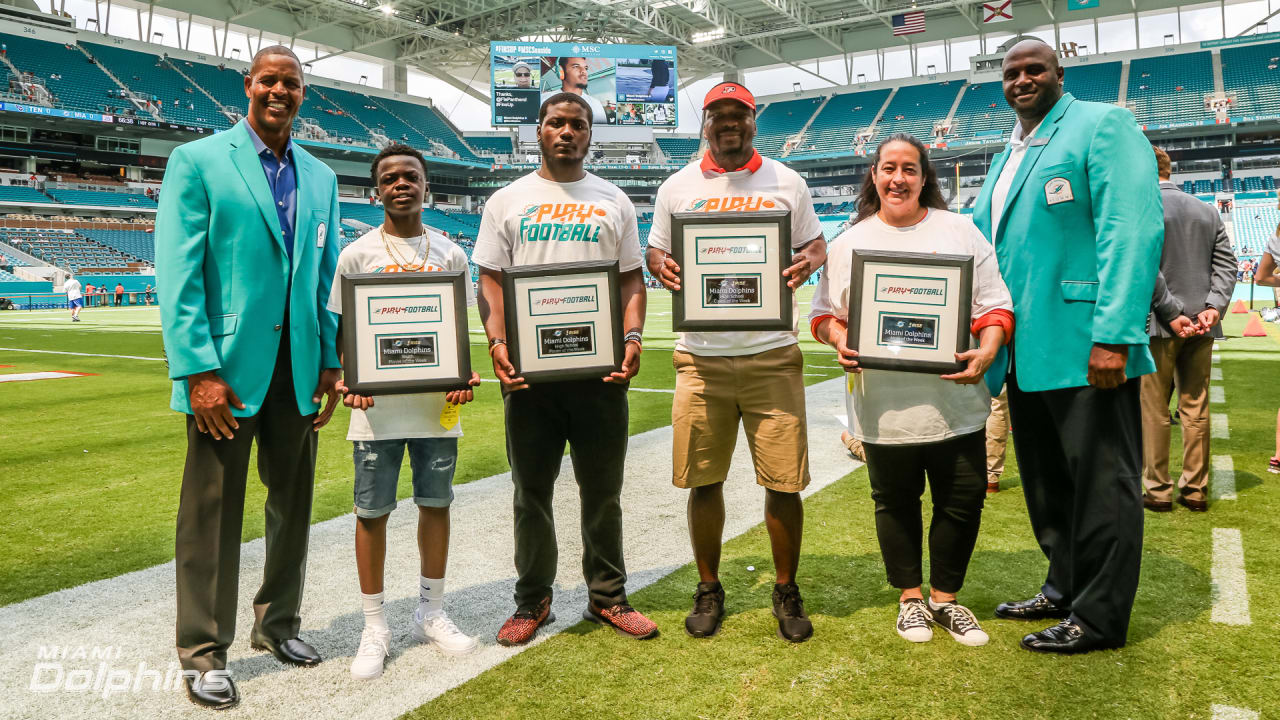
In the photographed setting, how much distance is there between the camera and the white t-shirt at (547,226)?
315 centimetres

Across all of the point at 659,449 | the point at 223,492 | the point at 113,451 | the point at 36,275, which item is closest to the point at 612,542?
the point at 223,492

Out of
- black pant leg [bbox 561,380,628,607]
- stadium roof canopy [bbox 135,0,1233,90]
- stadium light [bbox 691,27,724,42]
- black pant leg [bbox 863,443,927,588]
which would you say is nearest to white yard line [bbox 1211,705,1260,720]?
black pant leg [bbox 863,443,927,588]

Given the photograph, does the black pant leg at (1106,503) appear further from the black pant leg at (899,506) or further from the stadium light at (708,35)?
the stadium light at (708,35)

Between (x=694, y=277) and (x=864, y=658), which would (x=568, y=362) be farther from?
(x=864, y=658)

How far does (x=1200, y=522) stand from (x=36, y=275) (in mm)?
39511

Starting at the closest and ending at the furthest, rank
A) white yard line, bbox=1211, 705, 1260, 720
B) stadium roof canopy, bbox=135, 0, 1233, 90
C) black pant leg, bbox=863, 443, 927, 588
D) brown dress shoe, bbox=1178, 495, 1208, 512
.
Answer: white yard line, bbox=1211, 705, 1260, 720, black pant leg, bbox=863, 443, 927, 588, brown dress shoe, bbox=1178, 495, 1208, 512, stadium roof canopy, bbox=135, 0, 1233, 90

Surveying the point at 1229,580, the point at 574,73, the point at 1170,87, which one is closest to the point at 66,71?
the point at 574,73

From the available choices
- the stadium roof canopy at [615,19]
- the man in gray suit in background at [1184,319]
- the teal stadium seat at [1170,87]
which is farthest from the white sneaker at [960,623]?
the teal stadium seat at [1170,87]

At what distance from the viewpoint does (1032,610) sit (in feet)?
10.6

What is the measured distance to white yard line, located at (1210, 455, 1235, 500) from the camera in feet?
16.4

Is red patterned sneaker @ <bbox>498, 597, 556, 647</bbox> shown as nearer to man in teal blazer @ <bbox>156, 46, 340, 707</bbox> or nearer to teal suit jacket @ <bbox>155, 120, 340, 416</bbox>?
man in teal blazer @ <bbox>156, 46, 340, 707</bbox>

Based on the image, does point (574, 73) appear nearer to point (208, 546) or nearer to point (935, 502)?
point (935, 502)

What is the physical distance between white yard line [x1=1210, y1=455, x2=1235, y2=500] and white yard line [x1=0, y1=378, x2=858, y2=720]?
2497 mm

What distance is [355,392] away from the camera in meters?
2.88
